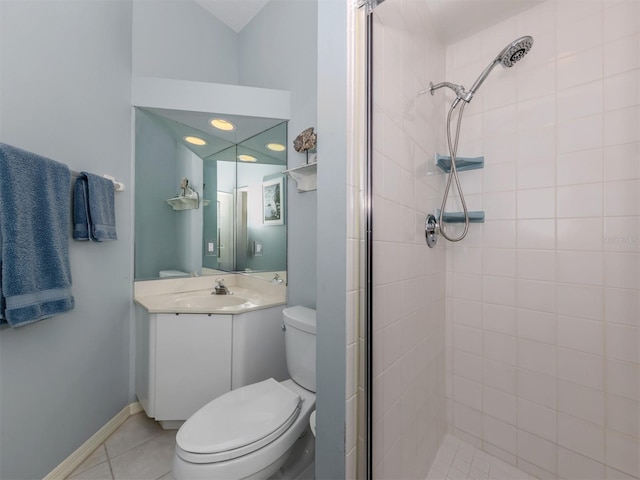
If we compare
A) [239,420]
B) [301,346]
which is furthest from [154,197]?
[239,420]

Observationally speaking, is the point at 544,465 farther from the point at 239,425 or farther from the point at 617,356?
the point at 239,425

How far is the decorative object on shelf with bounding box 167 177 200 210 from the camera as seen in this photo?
80.7 inches

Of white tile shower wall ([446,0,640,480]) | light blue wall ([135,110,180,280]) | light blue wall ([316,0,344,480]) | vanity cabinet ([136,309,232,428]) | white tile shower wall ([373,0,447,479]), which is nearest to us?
light blue wall ([316,0,344,480])

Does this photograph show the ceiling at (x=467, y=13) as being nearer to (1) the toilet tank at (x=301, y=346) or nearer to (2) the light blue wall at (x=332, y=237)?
(2) the light blue wall at (x=332, y=237)

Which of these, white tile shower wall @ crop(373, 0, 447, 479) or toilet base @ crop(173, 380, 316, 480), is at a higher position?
white tile shower wall @ crop(373, 0, 447, 479)

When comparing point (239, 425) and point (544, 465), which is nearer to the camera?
point (239, 425)

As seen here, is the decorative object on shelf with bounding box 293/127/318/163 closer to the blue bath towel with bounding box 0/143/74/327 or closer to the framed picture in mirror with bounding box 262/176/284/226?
the framed picture in mirror with bounding box 262/176/284/226

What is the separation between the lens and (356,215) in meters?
0.78

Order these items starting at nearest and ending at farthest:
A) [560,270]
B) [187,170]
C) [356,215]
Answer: [356,215] → [560,270] → [187,170]

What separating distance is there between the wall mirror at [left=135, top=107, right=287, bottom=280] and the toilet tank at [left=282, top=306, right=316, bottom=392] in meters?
0.48

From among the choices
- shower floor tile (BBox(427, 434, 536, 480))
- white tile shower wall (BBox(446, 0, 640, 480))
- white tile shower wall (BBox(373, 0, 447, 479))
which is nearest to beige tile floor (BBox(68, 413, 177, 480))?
white tile shower wall (BBox(373, 0, 447, 479))

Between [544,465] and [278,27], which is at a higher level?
[278,27]

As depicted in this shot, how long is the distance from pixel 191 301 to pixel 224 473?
1.14 meters

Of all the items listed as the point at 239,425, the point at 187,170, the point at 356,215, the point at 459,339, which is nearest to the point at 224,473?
the point at 239,425
